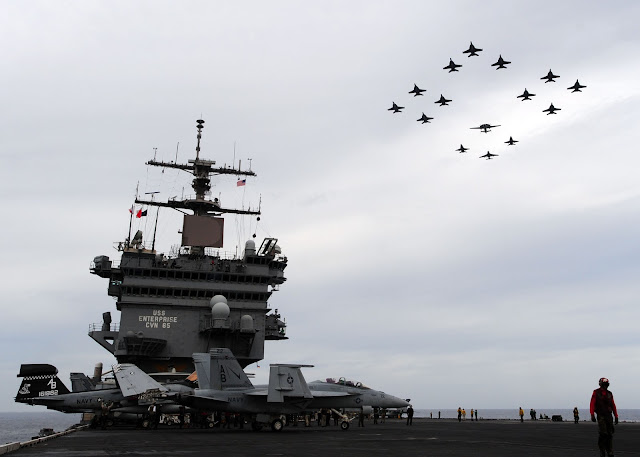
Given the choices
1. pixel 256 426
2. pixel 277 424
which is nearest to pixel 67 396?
pixel 256 426

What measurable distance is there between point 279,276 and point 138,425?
60.9 ft

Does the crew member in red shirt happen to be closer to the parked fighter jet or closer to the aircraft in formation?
the aircraft in formation

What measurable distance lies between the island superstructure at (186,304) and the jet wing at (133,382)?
32.4 ft

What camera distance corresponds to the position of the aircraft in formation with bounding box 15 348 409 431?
97.0ft

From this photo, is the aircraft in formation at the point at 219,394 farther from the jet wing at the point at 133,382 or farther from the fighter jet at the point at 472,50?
the fighter jet at the point at 472,50

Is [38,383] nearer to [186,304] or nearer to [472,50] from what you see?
[186,304]

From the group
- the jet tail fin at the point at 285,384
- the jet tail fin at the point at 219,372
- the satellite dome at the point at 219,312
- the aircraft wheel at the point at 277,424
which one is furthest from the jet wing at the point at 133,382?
the satellite dome at the point at 219,312

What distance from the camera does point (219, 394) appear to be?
1172 inches

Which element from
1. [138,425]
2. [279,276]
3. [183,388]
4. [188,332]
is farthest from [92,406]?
[279,276]

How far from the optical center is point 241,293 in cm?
4934

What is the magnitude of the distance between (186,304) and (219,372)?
16730 millimetres

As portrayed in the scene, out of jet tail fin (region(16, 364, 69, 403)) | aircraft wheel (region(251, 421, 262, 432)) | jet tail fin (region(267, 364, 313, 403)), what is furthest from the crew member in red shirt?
jet tail fin (region(16, 364, 69, 403))

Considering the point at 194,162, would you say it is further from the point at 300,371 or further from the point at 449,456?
the point at 449,456

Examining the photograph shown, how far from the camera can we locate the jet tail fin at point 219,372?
31.5 meters
